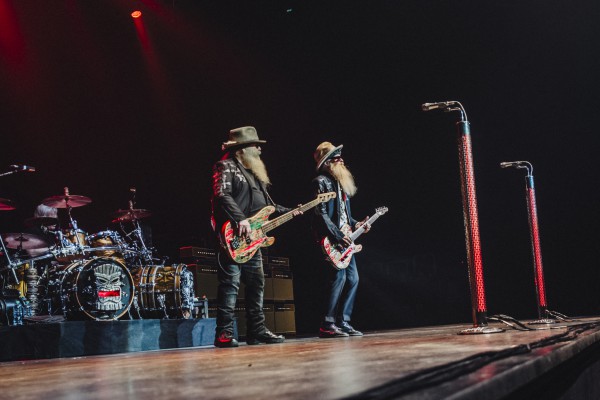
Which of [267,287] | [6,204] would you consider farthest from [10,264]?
[267,287]

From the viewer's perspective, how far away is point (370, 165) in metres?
9.12

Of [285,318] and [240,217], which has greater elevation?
[240,217]

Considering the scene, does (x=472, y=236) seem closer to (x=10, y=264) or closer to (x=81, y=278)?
(x=81, y=278)

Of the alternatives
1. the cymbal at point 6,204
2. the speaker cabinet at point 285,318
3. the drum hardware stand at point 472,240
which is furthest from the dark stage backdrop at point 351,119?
the drum hardware stand at point 472,240

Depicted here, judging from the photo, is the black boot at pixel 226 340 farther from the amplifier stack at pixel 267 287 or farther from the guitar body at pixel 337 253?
the amplifier stack at pixel 267 287

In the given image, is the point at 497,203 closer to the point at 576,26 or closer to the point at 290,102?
the point at 576,26

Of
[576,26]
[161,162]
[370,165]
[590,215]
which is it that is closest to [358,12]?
[370,165]

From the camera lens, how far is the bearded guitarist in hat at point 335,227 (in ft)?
17.4

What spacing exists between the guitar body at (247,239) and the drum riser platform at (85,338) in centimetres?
197

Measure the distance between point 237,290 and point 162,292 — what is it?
260cm

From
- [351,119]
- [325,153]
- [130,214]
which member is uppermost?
[351,119]

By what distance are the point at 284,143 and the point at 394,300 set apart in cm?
289

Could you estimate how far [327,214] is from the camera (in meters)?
5.54

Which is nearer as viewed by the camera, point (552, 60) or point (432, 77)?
point (552, 60)
